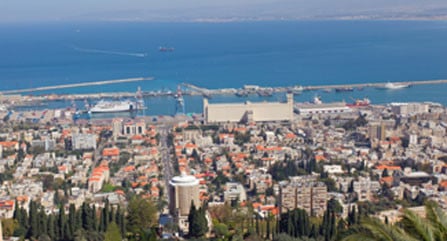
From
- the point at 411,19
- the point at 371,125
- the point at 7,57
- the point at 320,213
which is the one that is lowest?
the point at 320,213

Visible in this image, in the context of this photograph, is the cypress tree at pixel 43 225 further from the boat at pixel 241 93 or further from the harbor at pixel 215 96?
the boat at pixel 241 93

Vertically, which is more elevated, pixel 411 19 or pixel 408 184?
pixel 411 19

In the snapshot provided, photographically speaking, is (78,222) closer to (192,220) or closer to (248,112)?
(192,220)

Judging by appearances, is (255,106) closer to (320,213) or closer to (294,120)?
(294,120)

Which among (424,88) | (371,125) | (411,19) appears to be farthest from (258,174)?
(411,19)

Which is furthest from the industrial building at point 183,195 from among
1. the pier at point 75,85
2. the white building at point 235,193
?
the pier at point 75,85

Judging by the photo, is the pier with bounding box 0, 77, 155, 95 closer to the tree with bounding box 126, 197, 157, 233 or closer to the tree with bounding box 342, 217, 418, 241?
the tree with bounding box 126, 197, 157, 233
